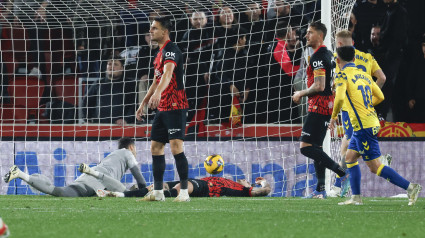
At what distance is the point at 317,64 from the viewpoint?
907cm

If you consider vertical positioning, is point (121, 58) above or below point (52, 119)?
above

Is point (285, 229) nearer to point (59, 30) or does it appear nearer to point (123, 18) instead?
point (123, 18)

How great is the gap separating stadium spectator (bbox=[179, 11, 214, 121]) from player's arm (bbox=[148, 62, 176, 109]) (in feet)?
13.2

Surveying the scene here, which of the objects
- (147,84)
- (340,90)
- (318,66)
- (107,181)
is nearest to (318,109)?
(318,66)

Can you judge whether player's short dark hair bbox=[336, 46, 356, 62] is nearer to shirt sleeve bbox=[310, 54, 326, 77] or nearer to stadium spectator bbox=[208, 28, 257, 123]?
shirt sleeve bbox=[310, 54, 326, 77]

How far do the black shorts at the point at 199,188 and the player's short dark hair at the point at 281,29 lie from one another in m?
3.04

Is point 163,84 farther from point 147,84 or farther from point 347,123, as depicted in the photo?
point 147,84

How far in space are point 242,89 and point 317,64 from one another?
11.3 ft

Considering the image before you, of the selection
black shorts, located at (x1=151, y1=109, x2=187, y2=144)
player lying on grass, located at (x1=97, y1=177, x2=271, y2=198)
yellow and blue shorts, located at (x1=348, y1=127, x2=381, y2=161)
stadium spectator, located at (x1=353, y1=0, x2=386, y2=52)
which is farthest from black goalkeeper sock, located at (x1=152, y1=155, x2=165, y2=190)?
stadium spectator, located at (x1=353, y1=0, x2=386, y2=52)

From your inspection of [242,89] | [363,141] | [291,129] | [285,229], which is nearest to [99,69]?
[242,89]

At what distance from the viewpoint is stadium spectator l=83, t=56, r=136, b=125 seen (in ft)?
40.8

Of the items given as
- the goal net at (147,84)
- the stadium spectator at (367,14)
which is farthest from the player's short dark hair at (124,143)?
the stadium spectator at (367,14)

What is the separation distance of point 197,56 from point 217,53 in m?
0.36

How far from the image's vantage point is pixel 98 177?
10117 mm
